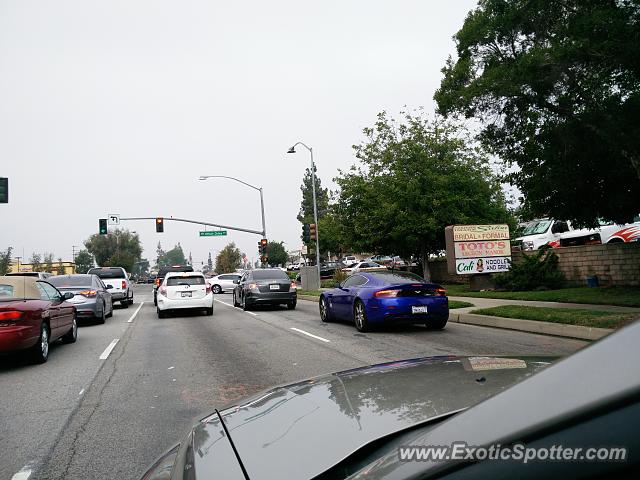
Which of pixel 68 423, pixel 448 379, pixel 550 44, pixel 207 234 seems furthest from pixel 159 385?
pixel 207 234

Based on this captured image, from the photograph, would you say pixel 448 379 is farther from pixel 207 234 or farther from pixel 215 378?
pixel 207 234

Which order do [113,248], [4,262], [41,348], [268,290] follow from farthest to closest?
[113,248], [4,262], [268,290], [41,348]

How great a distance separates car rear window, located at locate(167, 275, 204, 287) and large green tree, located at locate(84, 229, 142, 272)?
106961 mm

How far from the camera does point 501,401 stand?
4.09 ft

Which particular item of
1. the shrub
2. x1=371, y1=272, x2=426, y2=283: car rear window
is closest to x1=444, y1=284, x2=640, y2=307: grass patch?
the shrub

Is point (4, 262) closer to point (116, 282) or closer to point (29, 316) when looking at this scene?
point (116, 282)

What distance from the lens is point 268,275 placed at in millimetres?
21109

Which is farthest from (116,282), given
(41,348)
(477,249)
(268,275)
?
(41,348)

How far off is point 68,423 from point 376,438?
4923mm

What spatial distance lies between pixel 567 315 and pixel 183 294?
40.5ft

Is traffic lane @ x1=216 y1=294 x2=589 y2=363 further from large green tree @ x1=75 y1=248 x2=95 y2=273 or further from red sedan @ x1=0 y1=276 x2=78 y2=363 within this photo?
large green tree @ x1=75 y1=248 x2=95 y2=273

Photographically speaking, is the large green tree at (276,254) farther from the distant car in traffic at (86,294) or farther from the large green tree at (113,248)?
the distant car in traffic at (86,294)

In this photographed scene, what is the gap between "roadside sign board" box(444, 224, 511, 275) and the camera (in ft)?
70.0

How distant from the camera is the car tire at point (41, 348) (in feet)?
29.9
